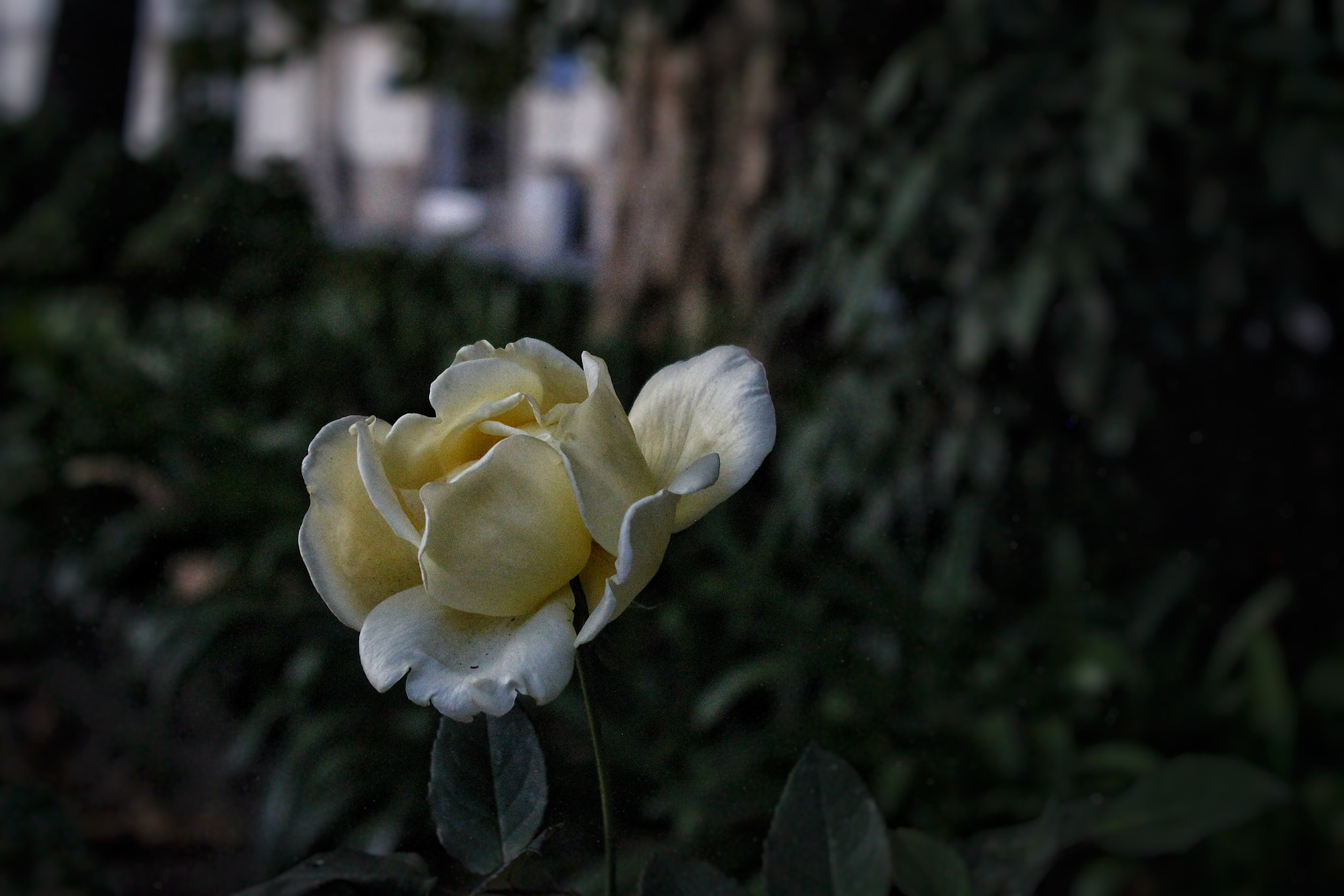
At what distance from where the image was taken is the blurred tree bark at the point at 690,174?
78cm

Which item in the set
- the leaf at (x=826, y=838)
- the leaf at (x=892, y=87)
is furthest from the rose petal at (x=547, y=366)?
the leaf at (x=892, y=87)

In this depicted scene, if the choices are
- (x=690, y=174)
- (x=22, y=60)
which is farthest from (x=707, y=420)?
(x=22, y=60)

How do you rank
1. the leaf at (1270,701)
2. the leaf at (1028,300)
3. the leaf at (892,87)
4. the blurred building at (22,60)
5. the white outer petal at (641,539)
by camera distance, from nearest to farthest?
1. the white outer petal at (641,539)
2. the leaf at (892,87)
3. the leaf at (1028,300)
4. the leaf at (1270,701)
5. the blurred building at (22,60)

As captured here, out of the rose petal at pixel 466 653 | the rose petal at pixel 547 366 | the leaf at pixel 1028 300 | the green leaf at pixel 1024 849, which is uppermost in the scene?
the rose petal at pixel 547 366

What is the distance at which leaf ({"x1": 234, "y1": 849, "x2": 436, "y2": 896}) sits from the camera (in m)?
0.27

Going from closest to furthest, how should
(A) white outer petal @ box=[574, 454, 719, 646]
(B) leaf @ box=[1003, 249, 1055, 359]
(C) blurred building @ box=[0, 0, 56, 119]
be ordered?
(A) white outer petal @ box=[574, 454, 719, 646]
(B) leaf @ box=[1003, 249, 1055, 359]
(C) blurred building @ box=[0, 0, 56, 119]

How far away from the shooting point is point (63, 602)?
71 centimetres

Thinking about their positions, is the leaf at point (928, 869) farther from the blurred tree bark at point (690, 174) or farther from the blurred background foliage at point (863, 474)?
the blurred tree bark at point (690, 174)

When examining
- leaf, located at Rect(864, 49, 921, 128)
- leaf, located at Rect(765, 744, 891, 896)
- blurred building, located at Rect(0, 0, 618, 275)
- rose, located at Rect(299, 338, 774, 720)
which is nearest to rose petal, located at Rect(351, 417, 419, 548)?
rose, located at Rect(299, 338, 774, 720)

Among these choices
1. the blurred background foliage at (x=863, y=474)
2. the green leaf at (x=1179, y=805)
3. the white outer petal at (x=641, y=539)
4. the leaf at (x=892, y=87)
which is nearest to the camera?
the white outer petal at (x=641, y=539)

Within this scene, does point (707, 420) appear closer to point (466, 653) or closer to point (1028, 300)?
point (466, 653)

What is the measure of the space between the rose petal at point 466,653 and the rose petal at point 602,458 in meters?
0.02

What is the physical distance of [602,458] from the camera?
0.25 m

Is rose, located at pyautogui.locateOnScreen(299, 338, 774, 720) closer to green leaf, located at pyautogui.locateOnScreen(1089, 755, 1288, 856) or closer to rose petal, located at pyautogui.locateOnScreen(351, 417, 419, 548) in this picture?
rose petal, located at pyautogui.locateOnScreen(351, 417, 419, 548)
